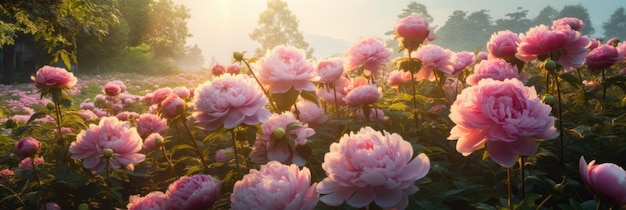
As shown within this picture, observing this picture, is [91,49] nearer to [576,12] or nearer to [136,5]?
[136,5]


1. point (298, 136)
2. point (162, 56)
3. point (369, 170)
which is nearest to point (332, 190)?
point (369, 170)

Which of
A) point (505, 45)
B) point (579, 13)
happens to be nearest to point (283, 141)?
point (505, 45)

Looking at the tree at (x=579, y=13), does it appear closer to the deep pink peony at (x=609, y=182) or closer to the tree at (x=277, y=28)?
the tree at (x=277, y=28)

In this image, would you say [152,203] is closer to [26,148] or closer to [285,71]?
[285,71]

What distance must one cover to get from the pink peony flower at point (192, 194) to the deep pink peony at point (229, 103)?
243 millimetres

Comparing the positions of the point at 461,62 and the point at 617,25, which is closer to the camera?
the point at 461,62

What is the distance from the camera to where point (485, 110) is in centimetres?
110

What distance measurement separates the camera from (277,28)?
4478cm

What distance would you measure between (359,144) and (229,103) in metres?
0.63

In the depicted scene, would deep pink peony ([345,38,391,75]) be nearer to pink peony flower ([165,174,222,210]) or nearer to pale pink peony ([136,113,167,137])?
pale pink peony ([136,113,167,137])

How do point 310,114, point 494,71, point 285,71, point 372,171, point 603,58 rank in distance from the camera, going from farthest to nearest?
point 603,58
point 310,114
point 494,71
point 285,71
point 372,171

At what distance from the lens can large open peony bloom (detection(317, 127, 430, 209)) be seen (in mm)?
1052

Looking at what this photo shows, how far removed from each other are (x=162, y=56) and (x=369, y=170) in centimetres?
3510

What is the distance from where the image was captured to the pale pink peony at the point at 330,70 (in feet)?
7.75
